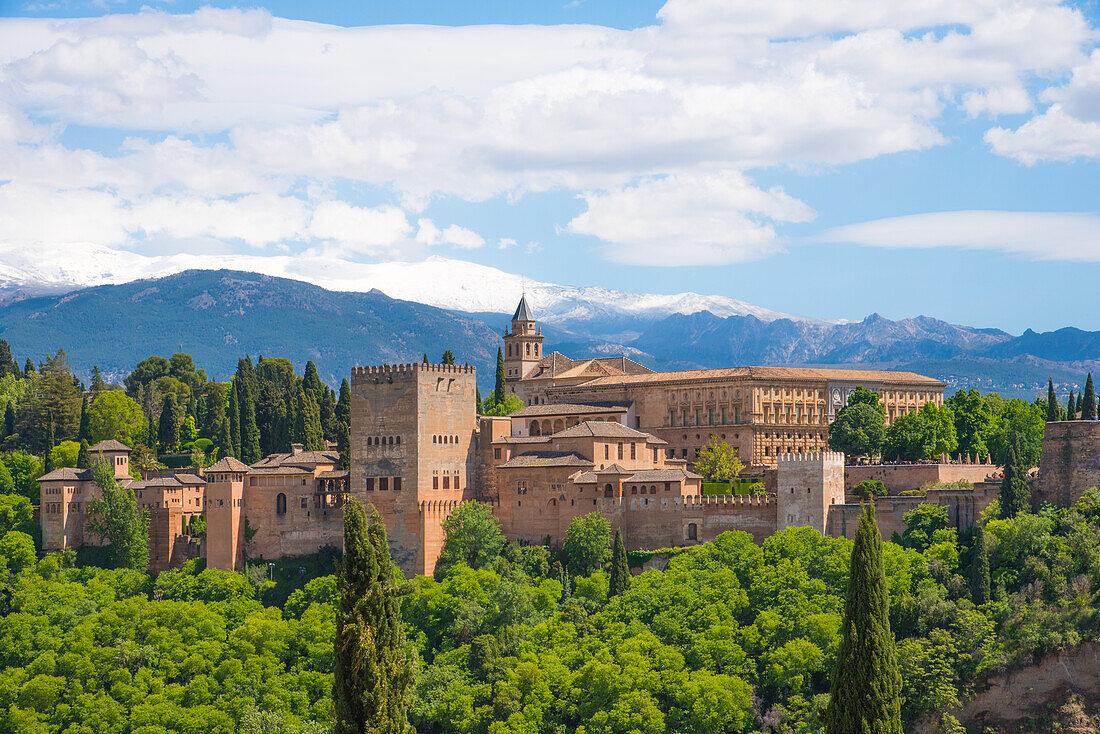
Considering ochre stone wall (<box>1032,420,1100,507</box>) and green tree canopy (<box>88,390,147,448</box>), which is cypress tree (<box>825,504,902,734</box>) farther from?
green tree canopy (<box>88,390,147,448</box>)

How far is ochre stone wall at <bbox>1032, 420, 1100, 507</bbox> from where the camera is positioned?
81.2m

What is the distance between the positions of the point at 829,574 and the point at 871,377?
140 ft

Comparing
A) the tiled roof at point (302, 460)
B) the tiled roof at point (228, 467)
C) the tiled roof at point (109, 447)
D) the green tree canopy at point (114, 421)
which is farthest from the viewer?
the green tree canopy at point (114, 421)

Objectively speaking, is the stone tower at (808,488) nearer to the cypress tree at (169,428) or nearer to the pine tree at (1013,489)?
the pine tree at (1013,489)

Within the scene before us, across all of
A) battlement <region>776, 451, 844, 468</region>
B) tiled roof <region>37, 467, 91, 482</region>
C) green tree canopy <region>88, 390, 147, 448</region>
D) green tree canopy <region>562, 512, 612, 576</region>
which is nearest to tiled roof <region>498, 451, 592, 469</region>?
green tree canopy <region>562, 512, 612, 576</region>

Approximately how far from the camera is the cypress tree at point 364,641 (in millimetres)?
42500

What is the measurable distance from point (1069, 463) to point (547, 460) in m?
28.6

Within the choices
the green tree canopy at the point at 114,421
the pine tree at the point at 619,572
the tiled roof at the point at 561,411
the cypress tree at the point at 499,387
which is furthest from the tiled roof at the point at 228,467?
the green tree canopy at the point at 114,421

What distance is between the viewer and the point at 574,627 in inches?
3231

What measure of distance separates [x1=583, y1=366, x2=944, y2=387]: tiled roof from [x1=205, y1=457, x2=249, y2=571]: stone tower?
32851 mm

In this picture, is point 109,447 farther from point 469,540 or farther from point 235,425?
point 469,540

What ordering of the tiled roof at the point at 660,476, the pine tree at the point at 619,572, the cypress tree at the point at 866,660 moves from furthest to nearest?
the tiled roof at the point at 660,476
the pine tree at the point at 619,572
the cypress tree at the point at 866,660

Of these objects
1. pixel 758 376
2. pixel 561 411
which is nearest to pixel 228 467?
pixel 561 411

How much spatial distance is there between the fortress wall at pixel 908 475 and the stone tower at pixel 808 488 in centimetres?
531
